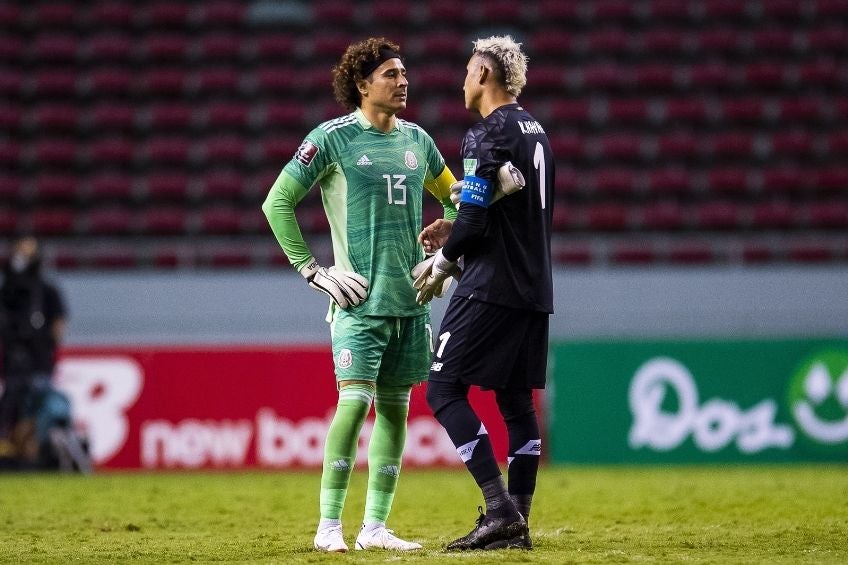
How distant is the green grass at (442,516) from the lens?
5.24m

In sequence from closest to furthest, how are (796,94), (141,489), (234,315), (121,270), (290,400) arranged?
1. (141,489)
2. (290,400)
3. (234,315)
4. (121,270)
5. (796,94)

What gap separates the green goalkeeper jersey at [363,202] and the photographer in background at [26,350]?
637 cm

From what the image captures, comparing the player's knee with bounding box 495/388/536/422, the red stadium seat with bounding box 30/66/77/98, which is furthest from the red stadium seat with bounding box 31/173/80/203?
the player's knee with bounding box 495/388/536/422

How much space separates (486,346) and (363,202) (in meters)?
0.84

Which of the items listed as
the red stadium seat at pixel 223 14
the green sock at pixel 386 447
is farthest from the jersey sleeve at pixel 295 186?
the red stadium seat at pixel 223 14

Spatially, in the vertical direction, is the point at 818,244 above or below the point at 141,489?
above

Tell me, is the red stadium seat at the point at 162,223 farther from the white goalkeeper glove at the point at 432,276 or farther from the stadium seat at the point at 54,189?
the white goalkeeper glove at the point at 432,276

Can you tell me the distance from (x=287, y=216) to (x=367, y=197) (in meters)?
0.36

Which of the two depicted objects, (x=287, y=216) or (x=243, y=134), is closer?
(x=287, y=216)

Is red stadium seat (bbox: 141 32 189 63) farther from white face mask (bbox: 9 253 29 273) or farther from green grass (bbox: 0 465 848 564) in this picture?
green grass (bbox: 0 465 848 564)

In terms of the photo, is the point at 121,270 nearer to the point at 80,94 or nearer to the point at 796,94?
the point at 80,94

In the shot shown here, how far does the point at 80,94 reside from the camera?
17.5m

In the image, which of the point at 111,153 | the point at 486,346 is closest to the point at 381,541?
the point at 486,346

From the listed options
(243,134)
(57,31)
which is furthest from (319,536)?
(57,31)
